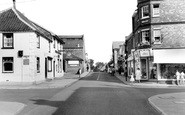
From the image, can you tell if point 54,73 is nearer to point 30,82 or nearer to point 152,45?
point 30,82

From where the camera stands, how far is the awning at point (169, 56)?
3083 centimetres

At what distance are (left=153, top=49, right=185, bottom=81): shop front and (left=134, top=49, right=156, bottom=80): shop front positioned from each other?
33.6 inches

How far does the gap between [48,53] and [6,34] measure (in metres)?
8.29

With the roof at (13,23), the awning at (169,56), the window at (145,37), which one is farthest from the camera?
the window at (145,37)

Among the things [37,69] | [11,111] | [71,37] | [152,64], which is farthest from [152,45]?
[71,37]

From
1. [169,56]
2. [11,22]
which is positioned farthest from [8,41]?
[169,56]

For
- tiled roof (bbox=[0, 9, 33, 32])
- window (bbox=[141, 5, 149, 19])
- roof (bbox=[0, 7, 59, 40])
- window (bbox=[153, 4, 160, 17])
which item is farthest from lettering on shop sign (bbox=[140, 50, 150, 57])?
tiled roof (bbox=[0, 9, 33, 32])

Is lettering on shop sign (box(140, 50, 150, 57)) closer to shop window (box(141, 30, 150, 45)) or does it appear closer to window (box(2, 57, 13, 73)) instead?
shop window (box(141, 30, 150, 45))

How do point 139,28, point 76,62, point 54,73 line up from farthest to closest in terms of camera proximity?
point 76,62, point 54,73, point 139,28

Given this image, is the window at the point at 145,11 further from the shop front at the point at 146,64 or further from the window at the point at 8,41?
the window at the point at 8,41

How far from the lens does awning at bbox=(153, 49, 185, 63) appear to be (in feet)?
101

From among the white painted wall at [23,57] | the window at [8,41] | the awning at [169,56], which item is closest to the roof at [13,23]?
the white painted wall at [23,57]

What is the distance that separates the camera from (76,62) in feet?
222

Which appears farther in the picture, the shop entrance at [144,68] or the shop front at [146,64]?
the shop entrance at [144,68]
